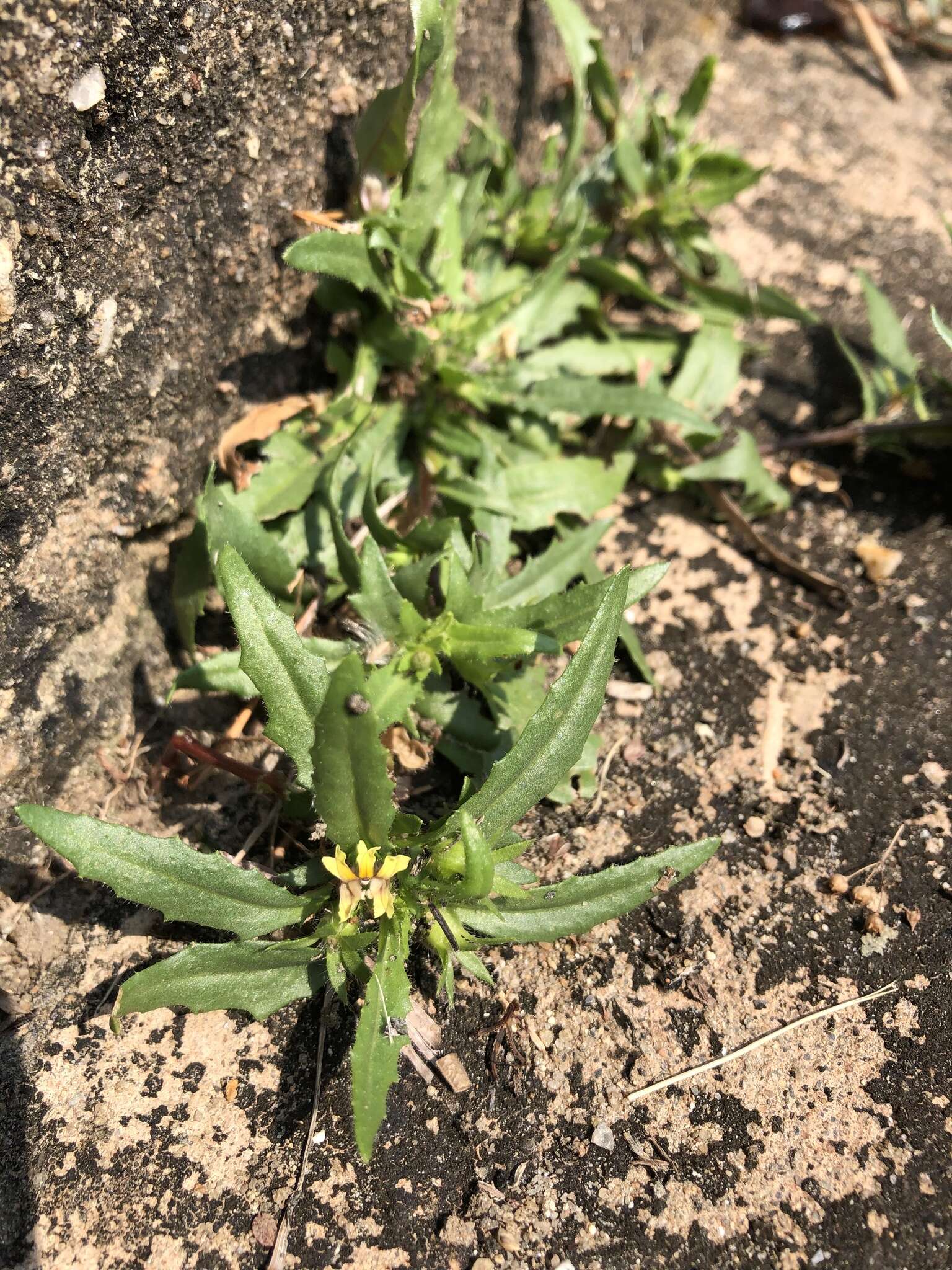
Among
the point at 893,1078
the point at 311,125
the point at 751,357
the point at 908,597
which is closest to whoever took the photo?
the point at 893,1078

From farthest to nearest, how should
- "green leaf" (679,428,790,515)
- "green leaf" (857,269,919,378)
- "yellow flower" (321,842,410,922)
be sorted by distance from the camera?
"green leaf" (857,269,919,378)
"green leaf" (679,428,790,515)
"yellow flower" (321,842,410,922)

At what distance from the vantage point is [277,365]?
2.68 meters

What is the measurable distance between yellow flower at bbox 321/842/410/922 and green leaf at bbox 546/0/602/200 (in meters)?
2.23

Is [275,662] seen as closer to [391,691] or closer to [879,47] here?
[391,691]

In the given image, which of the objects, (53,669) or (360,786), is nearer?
(360,786)

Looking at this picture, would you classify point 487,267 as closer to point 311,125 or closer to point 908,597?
point 311,125

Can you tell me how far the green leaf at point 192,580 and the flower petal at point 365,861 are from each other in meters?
0.78

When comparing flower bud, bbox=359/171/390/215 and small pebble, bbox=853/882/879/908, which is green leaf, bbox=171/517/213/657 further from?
small pebble, bbox=853/882/879/908

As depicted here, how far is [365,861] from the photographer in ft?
6.16

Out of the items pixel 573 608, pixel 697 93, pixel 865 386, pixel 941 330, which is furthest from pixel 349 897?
pixel 697 93

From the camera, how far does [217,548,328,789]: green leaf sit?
1.87 meters

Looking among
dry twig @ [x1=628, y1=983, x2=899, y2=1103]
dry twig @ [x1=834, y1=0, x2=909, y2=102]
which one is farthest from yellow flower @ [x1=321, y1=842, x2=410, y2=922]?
dry twig @ [x1=834, y1=0, x2=909, y2=102]

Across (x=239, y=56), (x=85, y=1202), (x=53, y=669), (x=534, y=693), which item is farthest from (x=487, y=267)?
(x=85, y=1202)

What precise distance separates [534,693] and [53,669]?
1052mm
